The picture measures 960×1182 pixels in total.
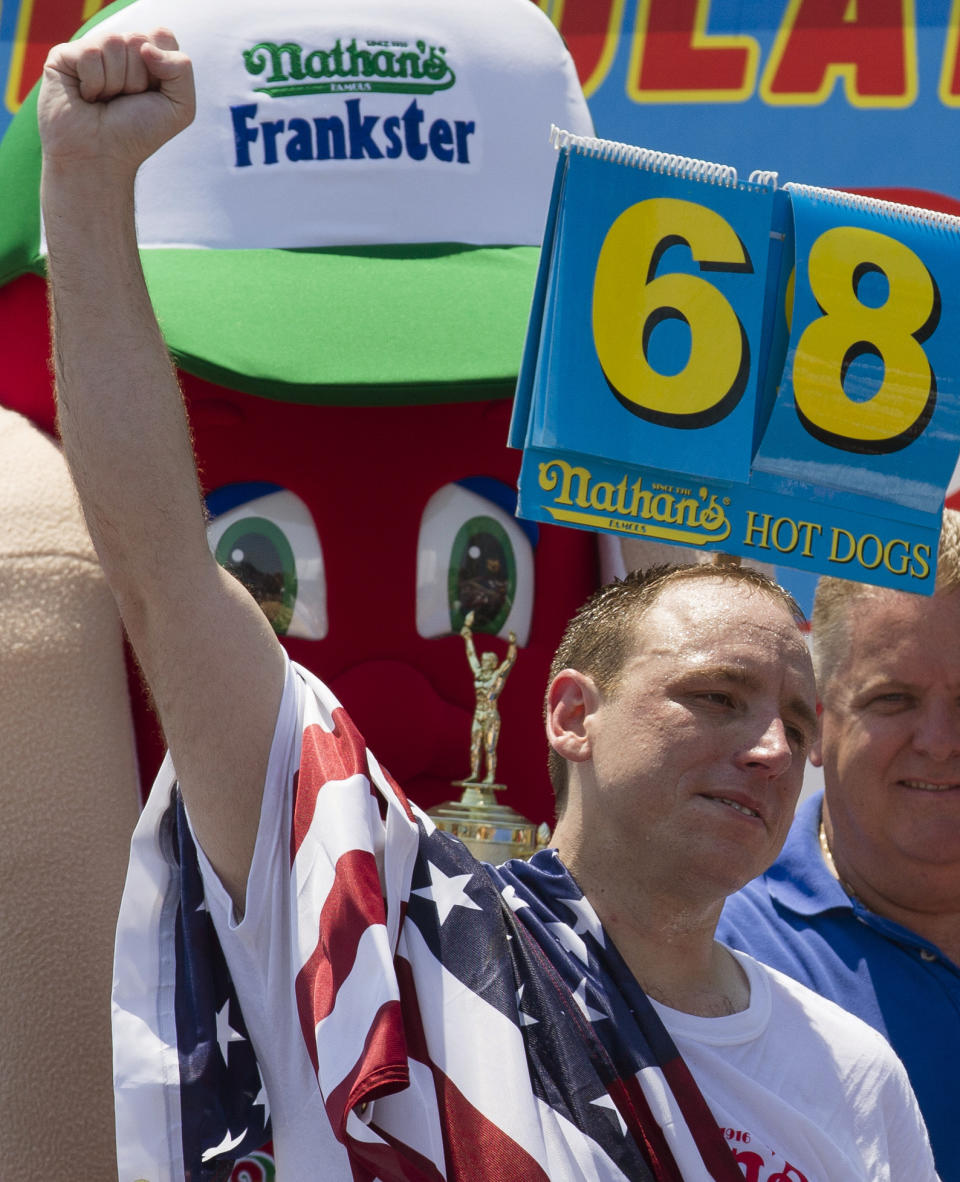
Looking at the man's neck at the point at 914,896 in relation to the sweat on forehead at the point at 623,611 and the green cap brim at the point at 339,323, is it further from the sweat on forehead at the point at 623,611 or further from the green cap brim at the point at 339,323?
the green cap brim at the point at 339,323

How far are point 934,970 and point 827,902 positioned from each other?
A: 0.49 feet

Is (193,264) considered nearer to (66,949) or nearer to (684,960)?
(66,949)

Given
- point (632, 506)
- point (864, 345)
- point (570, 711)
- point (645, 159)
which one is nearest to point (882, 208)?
point (864, 345)

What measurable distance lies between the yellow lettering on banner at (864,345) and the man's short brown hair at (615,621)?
0.75 ft

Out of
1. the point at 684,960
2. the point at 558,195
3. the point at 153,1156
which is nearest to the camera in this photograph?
the point at 153,1156

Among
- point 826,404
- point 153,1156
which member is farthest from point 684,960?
point 826,404

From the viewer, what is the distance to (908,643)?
2.02 m

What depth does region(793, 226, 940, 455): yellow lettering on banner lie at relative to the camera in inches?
69.6

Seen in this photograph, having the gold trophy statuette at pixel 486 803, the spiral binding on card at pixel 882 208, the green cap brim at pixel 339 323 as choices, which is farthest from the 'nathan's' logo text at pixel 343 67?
the gold trophy statuette at pixel 486 803

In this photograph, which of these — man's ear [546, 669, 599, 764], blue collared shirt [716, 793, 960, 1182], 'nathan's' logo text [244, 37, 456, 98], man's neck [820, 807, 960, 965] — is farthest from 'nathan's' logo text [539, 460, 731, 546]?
'nathan's' logo text [244, 37, 456, 98]

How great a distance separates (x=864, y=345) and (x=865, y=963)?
2.45 ft

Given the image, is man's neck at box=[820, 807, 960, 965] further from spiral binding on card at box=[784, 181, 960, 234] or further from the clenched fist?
the clenched fist

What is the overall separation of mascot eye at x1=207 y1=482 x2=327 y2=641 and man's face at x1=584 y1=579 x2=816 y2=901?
58cm

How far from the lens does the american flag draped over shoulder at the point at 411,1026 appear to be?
1.25 m
